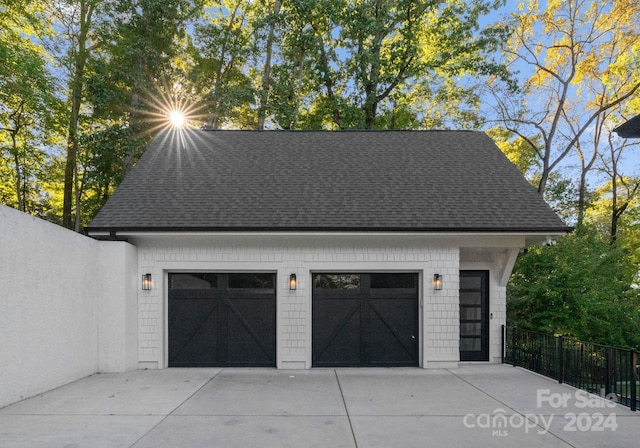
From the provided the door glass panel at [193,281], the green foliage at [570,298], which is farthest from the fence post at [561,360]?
the door glass panel at [193,281]

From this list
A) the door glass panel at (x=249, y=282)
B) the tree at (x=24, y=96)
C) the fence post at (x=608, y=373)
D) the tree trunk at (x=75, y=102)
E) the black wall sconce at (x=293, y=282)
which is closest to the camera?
the fence post at (x=608, y=373)

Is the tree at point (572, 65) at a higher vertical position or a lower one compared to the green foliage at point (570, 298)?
higher

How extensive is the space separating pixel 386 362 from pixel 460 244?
10.1ft

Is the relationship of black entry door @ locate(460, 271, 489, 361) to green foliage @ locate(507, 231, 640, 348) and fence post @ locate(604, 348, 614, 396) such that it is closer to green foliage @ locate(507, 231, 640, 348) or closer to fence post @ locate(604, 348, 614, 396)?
fence post @ locate(604, 348, 614, 396)

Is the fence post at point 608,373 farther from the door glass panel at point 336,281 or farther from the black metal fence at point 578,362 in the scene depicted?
the door glass panel at point 336,281

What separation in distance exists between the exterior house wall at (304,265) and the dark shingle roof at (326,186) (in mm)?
471

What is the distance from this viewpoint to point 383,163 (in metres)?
11.0

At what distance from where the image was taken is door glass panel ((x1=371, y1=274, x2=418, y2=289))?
9023 millimetres

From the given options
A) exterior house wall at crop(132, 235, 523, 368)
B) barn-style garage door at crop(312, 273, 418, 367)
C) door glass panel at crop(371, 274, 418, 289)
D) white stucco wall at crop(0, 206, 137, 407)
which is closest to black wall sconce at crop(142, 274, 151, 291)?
exterior house wall at crop(132, 235, 523, 368)

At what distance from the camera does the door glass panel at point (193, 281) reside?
29.4 ft

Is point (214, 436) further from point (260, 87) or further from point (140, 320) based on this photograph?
point (260, 87)

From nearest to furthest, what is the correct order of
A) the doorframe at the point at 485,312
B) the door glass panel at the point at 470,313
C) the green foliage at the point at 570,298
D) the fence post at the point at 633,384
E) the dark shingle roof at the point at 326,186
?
the fence post at the point at 633,384 → the dark shingle roof at the point at 326,186 → the doorframe at the point at 485,312 → the door glass panel at the point at 470,313 → the green foliage at the point at 570,298

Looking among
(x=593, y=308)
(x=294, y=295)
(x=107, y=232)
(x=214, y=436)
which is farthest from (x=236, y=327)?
(x=593, y=308)

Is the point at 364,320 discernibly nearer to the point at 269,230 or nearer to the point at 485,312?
the point at 269,230
